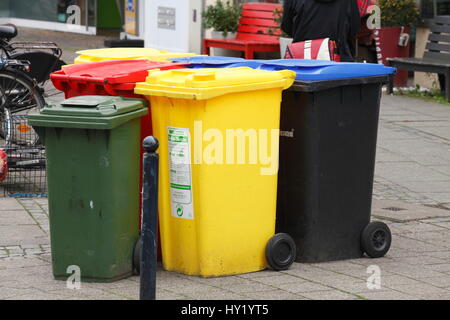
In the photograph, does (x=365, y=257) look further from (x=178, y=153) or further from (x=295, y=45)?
(x=295, y=45)

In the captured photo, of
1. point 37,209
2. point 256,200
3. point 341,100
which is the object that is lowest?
→ point 37,209

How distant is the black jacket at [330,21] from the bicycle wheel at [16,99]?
250 cm

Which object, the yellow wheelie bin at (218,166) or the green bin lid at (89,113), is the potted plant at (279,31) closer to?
the yellow wheelie bin at (218,166)

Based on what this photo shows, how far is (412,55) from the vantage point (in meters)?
16.1

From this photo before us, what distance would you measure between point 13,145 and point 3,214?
1394mm

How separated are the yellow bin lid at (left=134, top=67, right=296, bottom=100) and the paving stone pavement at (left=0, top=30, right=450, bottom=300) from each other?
1103 mm

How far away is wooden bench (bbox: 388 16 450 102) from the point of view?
1367 centimetres

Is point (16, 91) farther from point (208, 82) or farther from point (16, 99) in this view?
point (208, 82)

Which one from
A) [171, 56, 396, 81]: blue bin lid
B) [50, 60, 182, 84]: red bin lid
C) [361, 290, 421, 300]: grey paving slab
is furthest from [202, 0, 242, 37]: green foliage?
[361, 290, 421, 300]: grey paving slab

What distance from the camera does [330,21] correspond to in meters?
9.50

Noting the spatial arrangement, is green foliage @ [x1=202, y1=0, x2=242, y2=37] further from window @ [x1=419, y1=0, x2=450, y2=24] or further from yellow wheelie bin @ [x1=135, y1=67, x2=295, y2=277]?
yellow wheelie bin @ [x1=135, y1=67, x2=295, y2=277]

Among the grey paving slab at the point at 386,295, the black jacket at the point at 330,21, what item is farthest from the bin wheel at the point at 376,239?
the black jacket at the point at 330,21

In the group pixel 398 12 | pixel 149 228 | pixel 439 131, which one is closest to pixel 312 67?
pixel 149 228

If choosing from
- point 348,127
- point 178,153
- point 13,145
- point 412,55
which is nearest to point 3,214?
point 13,145
